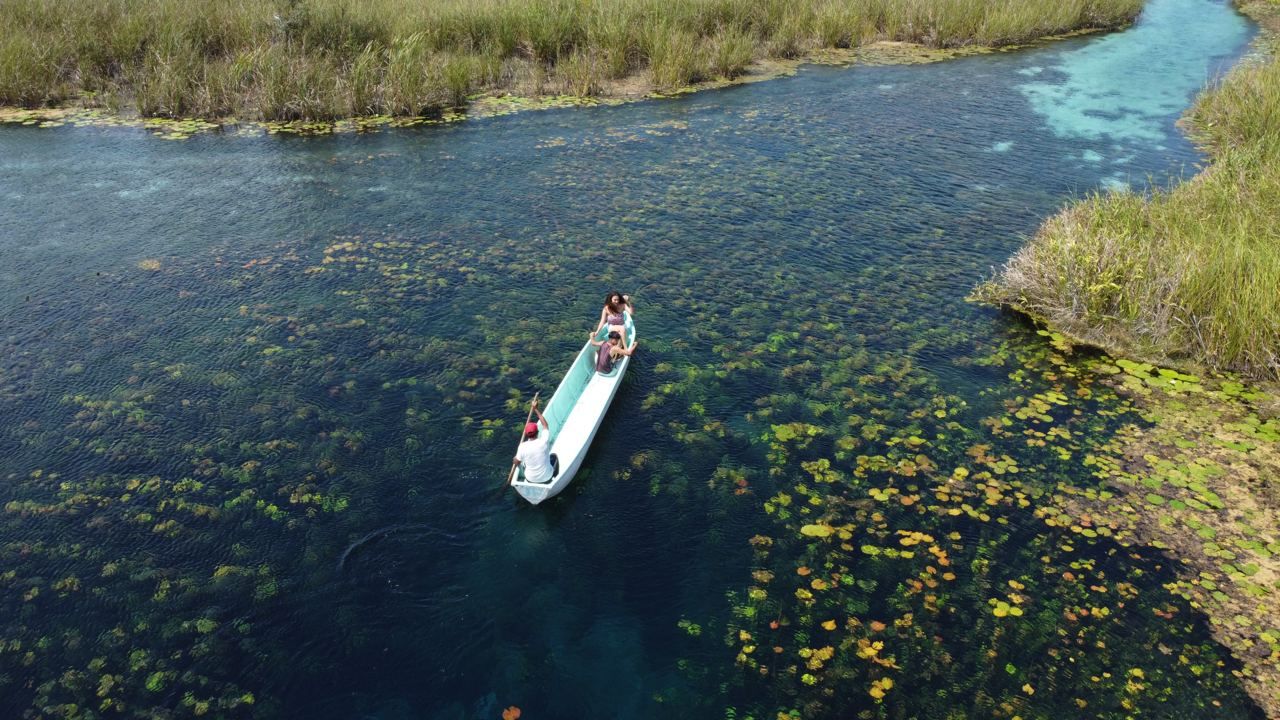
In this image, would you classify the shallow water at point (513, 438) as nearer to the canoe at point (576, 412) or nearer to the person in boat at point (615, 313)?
the canoe at point (576, 412)

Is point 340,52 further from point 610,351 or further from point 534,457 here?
point 534,457

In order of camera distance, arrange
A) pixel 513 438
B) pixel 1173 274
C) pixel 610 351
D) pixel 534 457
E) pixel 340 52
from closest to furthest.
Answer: pixel 534 457 → pixel 513 438 → pixel 610 351 → pixel 1173 274 → pixel 340 52

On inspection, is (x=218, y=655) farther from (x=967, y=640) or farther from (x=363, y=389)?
(x=967, y=640)

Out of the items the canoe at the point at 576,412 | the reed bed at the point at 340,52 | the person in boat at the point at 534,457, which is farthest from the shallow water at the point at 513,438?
the reed bed at the point at 340,52

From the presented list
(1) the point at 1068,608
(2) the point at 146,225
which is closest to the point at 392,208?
(2) the point at 146,225

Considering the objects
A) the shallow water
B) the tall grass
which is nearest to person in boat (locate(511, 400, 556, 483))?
the shallow water

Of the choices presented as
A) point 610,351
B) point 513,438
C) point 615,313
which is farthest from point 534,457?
point 615,313

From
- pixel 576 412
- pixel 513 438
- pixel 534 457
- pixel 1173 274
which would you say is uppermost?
pixel 1173 274
